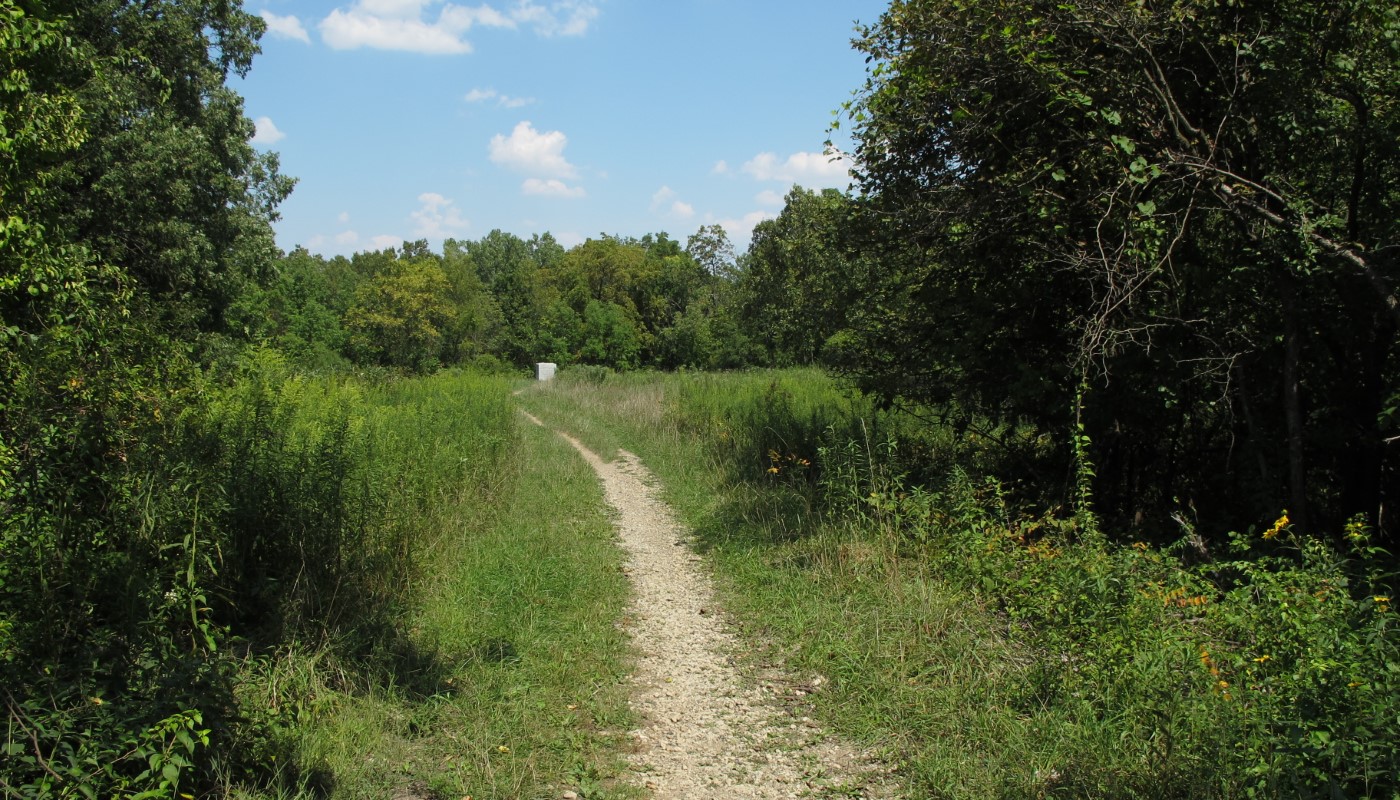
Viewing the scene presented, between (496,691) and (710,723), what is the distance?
1388 mm

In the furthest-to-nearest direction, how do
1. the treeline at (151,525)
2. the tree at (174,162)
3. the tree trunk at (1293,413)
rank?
the tree at (174,162)
the tree trunk at (1293,413)
the treeline at (151,525)

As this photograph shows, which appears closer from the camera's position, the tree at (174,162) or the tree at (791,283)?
the tree at (174,162)

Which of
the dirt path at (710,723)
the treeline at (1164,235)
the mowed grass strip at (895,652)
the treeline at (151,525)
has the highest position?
the treeline at (1164,235)

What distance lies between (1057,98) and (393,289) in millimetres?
47023

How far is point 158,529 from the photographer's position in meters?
4.39

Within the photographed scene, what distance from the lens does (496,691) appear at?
509cm

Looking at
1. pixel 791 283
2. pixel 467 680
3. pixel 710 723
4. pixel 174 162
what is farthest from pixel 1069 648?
pixel 791 283

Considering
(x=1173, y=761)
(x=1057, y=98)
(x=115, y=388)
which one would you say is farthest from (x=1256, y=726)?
(x=115, y=388)

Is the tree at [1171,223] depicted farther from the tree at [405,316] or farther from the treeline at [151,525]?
the tree at [405,316]

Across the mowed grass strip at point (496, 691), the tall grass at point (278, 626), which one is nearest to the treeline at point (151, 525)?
the tall grass at point (278, 626)

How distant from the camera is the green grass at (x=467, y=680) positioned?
13.5 ft

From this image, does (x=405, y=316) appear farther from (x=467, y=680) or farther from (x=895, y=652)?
(x=895, y=652)

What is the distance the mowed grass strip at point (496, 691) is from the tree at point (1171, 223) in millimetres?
4081

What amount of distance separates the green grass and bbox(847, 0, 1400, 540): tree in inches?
163
